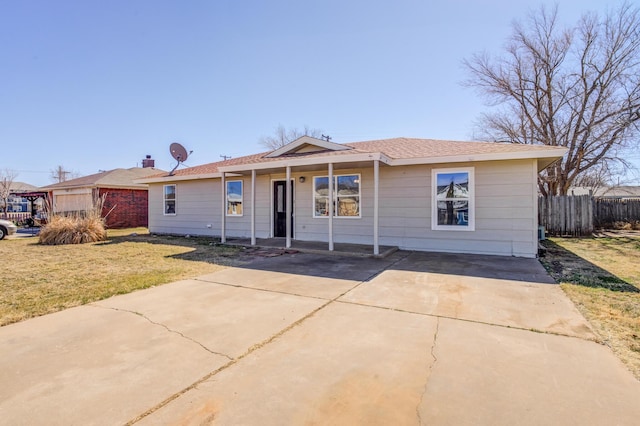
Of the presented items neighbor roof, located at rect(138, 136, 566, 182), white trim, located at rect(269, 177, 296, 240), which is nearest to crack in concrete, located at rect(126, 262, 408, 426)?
neighbor roof, located at rect(138, 136, 566, 182)

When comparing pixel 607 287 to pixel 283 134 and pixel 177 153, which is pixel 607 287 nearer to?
pixel 177 153

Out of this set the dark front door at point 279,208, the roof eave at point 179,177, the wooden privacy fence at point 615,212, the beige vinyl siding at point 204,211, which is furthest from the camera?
the wooden privacy fence at point 615,212

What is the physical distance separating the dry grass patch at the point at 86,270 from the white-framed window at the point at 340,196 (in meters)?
3.18

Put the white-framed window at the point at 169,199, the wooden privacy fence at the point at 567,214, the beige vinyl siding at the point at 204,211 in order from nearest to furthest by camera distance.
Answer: the beige vinyl siding at the point at 204,211 < the wooden privacy fence at the point at 567,214 < the white-framed window at the point at 169,199

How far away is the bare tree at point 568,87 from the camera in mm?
15992

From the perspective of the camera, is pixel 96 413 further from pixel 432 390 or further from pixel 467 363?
pixel 467 363

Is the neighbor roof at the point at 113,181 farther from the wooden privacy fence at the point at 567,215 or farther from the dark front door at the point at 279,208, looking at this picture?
the wooden privacy fence at the point at 567,215

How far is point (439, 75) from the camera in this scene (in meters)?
12.7

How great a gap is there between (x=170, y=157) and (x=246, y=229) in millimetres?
6078

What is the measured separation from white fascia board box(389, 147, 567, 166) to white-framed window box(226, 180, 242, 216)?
6.15 m

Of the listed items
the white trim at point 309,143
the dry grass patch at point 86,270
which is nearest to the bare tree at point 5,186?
the dry grass patch at point 86,270

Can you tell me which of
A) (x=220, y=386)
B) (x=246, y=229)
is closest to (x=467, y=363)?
(x=220, y=386)

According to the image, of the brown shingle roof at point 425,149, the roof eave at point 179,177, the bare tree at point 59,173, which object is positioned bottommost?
the roof eave at point 179,177

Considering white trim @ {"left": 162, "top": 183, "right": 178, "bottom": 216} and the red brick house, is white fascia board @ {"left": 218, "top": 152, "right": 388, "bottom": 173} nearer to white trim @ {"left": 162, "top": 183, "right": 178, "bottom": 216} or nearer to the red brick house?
white trim @ {"left": 162, "top": 183, "right": 178, "bottom": 216}
